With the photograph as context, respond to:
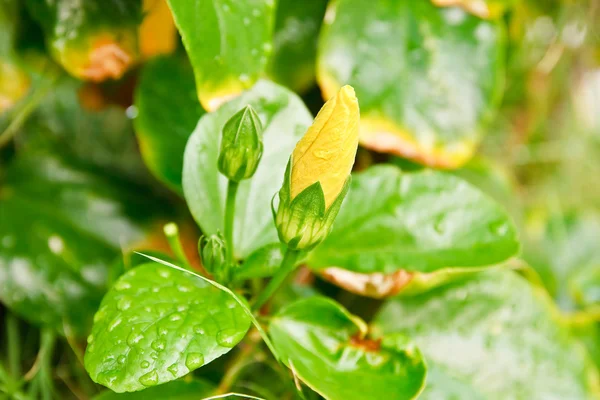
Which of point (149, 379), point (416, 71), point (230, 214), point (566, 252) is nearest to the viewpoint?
point (149, 379)

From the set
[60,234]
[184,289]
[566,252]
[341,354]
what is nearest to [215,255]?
[184,289]

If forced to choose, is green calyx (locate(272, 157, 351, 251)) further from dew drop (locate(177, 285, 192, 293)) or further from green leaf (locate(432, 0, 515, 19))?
green leaf (locate(432, 0, 515, 19))

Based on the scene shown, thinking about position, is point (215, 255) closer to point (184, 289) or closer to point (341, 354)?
point (184, 289)

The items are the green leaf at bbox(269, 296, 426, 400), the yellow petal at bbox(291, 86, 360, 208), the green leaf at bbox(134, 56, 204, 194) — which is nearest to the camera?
the yellow petal at bbox(291, 86, 360, 208)

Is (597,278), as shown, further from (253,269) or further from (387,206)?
(253,269)

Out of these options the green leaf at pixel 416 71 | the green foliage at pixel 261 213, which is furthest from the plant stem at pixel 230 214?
the green leaf at pixel 416 71

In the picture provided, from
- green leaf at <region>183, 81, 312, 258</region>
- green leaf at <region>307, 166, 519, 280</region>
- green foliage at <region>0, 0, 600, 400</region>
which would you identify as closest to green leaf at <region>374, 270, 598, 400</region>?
green foliage at <region>0, 0, 600, 400</region>

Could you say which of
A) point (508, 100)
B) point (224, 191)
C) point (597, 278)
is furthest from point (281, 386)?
point (508, 100)
